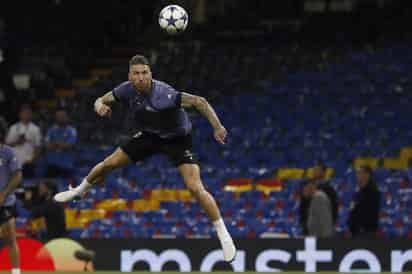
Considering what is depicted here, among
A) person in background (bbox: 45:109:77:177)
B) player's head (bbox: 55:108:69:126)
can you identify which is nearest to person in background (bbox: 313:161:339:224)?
player's head (bbox: 55:108:69:126)

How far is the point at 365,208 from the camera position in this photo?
18.7m

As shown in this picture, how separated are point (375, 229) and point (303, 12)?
12.1 metres

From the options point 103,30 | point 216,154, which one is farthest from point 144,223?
point 103,30

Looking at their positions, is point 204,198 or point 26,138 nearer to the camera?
point 204,198

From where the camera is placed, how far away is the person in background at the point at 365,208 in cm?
1862

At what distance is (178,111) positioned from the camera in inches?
513

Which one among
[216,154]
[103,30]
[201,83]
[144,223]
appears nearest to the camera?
[144,223]

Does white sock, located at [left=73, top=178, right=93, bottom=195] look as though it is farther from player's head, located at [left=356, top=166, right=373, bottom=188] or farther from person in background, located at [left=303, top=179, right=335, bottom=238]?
player's head, located at [left=356, top=166, right=373, bottom=188]

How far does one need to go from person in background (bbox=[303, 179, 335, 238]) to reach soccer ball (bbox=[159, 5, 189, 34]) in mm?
5264

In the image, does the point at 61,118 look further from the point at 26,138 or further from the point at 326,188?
the point at 326,188

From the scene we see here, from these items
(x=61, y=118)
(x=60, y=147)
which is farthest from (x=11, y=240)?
(x=60, y=147)

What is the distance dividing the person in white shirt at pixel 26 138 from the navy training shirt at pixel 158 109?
28.3ft

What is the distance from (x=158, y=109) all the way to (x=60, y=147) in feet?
30.0

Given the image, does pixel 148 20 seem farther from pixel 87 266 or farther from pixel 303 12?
pixel 87 266
